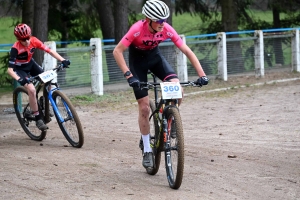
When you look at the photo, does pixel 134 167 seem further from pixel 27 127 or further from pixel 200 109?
pixel 200 109

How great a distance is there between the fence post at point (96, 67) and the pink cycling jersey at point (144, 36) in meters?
9.32

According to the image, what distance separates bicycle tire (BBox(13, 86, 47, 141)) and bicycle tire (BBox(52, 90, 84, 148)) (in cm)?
86

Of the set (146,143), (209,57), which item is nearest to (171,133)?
(146,143)

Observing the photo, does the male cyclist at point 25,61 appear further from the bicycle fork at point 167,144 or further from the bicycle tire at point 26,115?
the bicycle fork at point 167,144

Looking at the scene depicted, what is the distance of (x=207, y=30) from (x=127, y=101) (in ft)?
45.5

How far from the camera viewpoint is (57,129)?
1291cm

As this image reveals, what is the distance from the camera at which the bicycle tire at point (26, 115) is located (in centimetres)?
1177

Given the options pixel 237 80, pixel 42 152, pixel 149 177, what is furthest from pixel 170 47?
pixel 149 177

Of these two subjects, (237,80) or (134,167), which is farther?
(237,80)

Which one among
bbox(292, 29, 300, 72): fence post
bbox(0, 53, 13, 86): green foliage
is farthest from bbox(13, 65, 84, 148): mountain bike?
bbox(292, 29, 300, 72): fence post

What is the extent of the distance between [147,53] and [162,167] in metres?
1.45

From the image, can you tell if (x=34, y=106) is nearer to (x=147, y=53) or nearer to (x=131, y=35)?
(x=147, y=53)

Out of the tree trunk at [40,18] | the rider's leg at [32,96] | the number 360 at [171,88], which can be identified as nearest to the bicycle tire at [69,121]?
the rider's leg at [32,96]

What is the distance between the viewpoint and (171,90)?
785cm
